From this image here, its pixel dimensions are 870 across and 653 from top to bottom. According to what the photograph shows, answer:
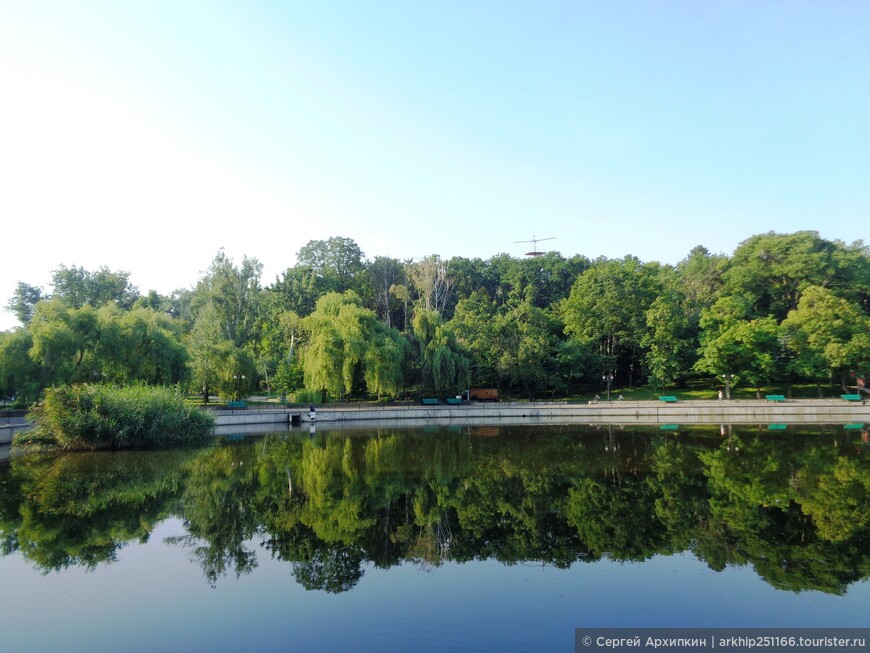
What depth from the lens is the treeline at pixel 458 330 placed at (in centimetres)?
3266

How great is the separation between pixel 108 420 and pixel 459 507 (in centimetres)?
1858

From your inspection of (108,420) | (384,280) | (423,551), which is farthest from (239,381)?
(423,551)

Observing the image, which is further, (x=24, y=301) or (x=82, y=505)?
(x=24, y=301)

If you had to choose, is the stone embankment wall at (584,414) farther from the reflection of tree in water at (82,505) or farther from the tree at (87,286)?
the tree at (87,286)

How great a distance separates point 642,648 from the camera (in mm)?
7016

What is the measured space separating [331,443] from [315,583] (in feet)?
57.8

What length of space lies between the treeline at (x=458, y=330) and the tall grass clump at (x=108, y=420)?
18.3 feet

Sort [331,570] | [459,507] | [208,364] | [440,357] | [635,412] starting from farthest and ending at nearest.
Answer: [440,357] → [208,364] → [635,412] → [459,507] → [331,570]

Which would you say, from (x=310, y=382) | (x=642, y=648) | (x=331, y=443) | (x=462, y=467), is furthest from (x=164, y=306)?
(x=642, y=648)

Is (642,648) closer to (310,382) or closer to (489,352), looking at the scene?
(310,382)

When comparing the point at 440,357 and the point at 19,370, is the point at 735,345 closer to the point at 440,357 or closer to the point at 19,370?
the point at 440,357

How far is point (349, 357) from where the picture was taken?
37438 millimetres

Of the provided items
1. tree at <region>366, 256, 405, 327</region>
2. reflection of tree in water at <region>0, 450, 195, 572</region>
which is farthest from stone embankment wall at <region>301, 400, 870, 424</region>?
tree at <region>366, 256, 405, 327</region>

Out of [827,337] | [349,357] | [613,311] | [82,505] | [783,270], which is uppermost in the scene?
[783,270]
